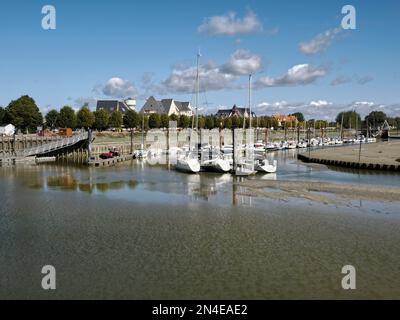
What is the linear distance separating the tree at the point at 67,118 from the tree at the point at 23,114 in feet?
19.1

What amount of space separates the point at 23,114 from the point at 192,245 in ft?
284

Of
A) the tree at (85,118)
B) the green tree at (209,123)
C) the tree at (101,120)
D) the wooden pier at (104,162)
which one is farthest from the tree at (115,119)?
the wooden pier at (104,162)

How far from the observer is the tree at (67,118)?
339 feet

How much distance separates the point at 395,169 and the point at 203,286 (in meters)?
41.8

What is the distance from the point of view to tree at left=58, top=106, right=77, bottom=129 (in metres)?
103

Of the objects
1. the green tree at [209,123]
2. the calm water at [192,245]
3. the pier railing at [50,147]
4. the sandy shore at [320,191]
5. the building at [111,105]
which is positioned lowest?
the calm water at [192,245]

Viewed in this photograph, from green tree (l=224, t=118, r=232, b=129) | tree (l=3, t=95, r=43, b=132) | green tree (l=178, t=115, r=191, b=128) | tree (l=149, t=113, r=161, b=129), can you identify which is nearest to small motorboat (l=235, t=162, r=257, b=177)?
tree (l=3, t=95, r=43, b=132)

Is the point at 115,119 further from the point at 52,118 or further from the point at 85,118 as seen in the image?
the point at 52,118

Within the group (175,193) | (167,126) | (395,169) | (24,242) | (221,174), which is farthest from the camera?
(167,126)

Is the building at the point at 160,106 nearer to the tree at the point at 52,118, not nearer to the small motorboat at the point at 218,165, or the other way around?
the tree at the point at 52,118

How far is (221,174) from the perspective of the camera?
46500mm

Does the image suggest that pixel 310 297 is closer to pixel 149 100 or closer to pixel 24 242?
pixel 24 242

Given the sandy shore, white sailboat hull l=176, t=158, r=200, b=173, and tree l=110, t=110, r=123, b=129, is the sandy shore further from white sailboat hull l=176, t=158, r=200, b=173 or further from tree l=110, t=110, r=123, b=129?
tree l=110, t=110, r=123, b=129
